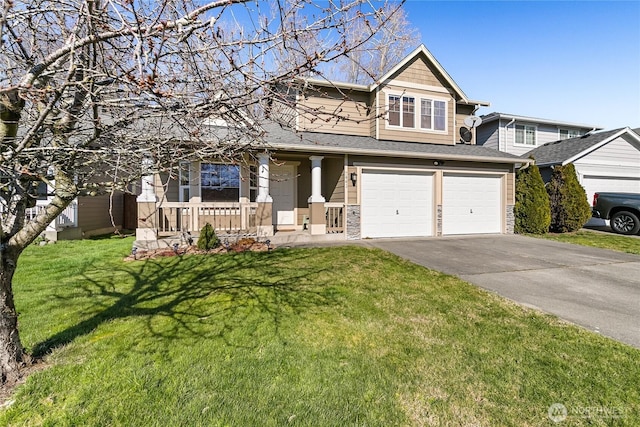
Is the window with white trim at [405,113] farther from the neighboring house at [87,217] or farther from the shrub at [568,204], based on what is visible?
the neighboring house at [87,217]

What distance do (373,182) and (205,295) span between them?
276 inches

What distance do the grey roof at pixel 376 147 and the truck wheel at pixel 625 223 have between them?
4662 mm

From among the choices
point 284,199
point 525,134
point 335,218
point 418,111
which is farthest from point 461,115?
point 284,199

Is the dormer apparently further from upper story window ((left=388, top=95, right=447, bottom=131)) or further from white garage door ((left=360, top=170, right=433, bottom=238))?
white garage door ((left=360, top=170, right=433, bottom=238))

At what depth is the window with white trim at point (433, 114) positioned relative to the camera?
11.6 metres

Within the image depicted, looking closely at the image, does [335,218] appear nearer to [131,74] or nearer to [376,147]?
[376,147]

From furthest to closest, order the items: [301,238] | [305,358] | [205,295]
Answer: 1. [301,238]
2. [205,295]
3. [305,358]

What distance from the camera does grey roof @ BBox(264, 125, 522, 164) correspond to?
8.91 meters

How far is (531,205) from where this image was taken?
11.2 meters

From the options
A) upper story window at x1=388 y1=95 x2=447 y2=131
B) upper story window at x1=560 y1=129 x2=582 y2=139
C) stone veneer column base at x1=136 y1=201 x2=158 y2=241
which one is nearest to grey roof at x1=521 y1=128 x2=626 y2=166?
upper story window at x1=560 y1=129 x2=582 y2=139

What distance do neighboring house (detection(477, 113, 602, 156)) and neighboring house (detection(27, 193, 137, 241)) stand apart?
17967mm

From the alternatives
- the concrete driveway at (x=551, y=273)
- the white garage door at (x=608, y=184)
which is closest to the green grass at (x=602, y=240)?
the concrete driveway at (x=551, y=273)

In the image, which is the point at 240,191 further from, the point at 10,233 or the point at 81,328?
the point at 10,233

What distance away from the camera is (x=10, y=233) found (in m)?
2.52
